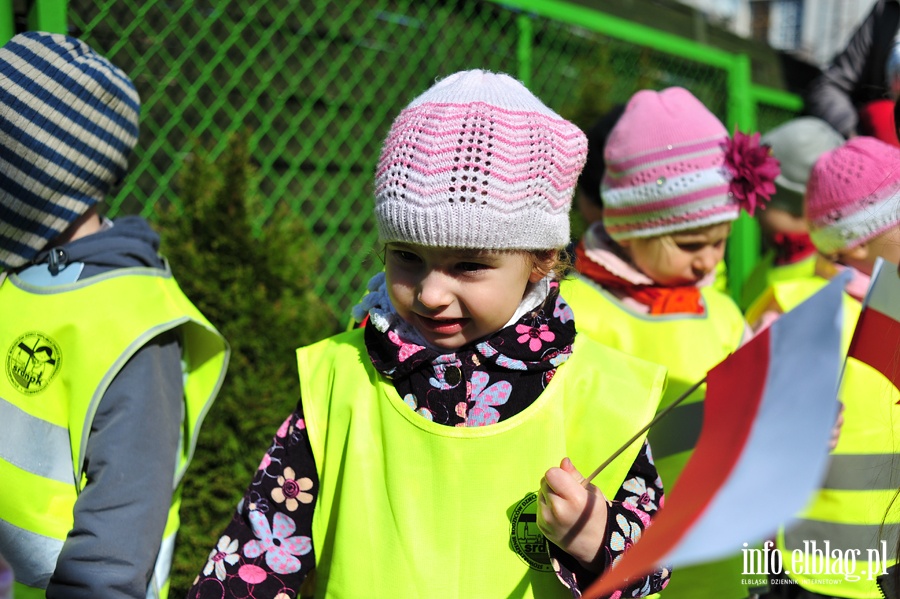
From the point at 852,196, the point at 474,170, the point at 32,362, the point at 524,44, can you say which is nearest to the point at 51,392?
the point at 32,362

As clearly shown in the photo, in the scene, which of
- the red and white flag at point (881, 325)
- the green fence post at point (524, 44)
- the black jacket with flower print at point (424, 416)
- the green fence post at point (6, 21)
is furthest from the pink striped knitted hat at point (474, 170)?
the green fence post at point (524, 44)

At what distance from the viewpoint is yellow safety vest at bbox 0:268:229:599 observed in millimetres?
1899

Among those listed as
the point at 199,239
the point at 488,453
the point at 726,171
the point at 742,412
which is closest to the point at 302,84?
the point at 199,239

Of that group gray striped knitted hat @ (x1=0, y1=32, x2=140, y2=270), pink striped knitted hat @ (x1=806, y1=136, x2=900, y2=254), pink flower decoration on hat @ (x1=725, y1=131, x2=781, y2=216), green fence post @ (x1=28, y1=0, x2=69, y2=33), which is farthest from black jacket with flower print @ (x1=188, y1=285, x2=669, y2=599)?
green fence post @ (x1=28, y1=0, x2=69, y2=33)

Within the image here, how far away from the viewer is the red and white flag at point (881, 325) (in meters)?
1.61

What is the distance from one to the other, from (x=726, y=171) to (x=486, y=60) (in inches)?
119

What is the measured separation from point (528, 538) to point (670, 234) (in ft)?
4.29

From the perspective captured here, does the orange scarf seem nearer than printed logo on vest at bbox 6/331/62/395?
No

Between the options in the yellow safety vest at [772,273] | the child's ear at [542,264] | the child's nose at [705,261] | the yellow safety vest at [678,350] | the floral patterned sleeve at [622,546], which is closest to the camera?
the floral patterned sleeve at [622,546]

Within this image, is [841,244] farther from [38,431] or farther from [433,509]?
[38,431]

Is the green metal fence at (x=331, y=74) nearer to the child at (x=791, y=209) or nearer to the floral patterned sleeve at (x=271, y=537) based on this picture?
the child at (x=791, y=209)

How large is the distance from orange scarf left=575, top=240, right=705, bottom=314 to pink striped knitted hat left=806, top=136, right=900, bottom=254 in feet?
1.67

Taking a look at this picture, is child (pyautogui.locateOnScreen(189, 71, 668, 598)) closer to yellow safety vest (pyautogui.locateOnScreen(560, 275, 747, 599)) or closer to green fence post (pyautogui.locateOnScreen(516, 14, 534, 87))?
yellow safety vest (pyautogui.locateOnScreen(560, 275, 747, 599))

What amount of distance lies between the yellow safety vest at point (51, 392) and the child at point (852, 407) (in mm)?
1901
